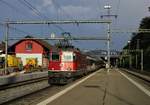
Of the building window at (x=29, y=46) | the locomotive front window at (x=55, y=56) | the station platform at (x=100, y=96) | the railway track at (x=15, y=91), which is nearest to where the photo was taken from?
the station platform at (x=100, y=96)

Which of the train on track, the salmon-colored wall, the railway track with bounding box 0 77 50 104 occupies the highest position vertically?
the salmon-colored wall

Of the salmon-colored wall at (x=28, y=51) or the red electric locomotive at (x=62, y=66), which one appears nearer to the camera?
the red electric locomotive at (x=62, y=66)

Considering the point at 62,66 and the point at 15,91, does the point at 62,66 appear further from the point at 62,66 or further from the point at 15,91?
the point at 15,91

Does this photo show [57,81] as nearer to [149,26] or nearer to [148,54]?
[148,54]

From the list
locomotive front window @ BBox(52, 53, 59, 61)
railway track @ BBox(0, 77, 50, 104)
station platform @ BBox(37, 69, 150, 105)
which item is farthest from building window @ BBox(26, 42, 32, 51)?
station platform @ BBox(37, 69, 150, 105)

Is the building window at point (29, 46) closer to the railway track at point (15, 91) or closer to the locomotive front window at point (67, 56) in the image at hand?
the locomotive front window at point (67, 56)

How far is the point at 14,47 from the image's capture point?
327 ft

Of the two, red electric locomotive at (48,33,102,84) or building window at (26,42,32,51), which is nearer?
red electric locomotive at (48,33,102,84)

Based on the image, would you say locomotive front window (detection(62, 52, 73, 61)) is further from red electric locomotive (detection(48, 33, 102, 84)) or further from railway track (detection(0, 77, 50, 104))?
railway track (detection(0, 77, 50, 104))

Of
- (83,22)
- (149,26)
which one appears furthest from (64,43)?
(149,26)

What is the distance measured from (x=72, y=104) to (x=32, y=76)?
3481 centimetres

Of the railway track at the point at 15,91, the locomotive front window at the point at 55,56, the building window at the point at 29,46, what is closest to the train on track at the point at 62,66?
the locomotive front window at the point at 55,56

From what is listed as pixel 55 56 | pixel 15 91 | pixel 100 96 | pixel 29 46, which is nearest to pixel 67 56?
pixel 55 56

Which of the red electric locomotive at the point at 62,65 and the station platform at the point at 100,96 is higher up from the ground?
the red electric locomotive at the point at 62,65
